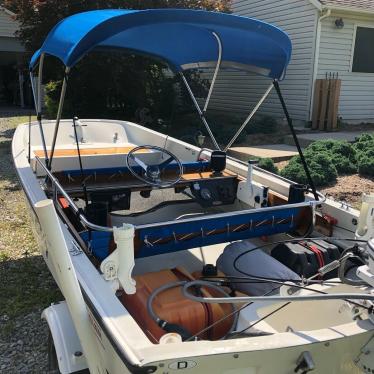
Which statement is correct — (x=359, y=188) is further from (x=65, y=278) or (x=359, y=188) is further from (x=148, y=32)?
(x=65, y=278)

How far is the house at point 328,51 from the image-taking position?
11.6 meters

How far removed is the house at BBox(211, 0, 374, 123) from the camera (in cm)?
1162

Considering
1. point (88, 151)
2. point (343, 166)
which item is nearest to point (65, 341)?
point (88, 151)

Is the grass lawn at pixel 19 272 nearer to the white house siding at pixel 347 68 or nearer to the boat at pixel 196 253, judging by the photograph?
the boat at pixel 196 253

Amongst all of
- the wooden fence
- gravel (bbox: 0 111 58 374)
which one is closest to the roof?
the wooden fence

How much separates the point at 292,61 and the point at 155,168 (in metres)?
9.54

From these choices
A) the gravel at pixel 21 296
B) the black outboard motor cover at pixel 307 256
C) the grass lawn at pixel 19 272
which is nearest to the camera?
the black outboard motor cover at pixel 307 256

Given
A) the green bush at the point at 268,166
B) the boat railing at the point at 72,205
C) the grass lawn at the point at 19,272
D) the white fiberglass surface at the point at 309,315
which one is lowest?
the grass lawn at the point at 19,272

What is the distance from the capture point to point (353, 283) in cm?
218

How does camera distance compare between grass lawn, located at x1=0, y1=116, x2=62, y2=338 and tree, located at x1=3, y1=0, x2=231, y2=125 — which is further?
tree, located at x1=3, y1=0, x2=231, y2=125

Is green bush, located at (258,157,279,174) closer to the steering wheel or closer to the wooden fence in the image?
the steering wheel

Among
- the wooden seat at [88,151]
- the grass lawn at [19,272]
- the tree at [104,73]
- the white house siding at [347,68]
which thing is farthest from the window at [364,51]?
the grass lawn at [19,272]

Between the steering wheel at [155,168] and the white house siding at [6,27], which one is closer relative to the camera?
the steering wheel at [155,168]

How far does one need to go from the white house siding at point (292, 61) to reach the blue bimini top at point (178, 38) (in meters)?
8.04
